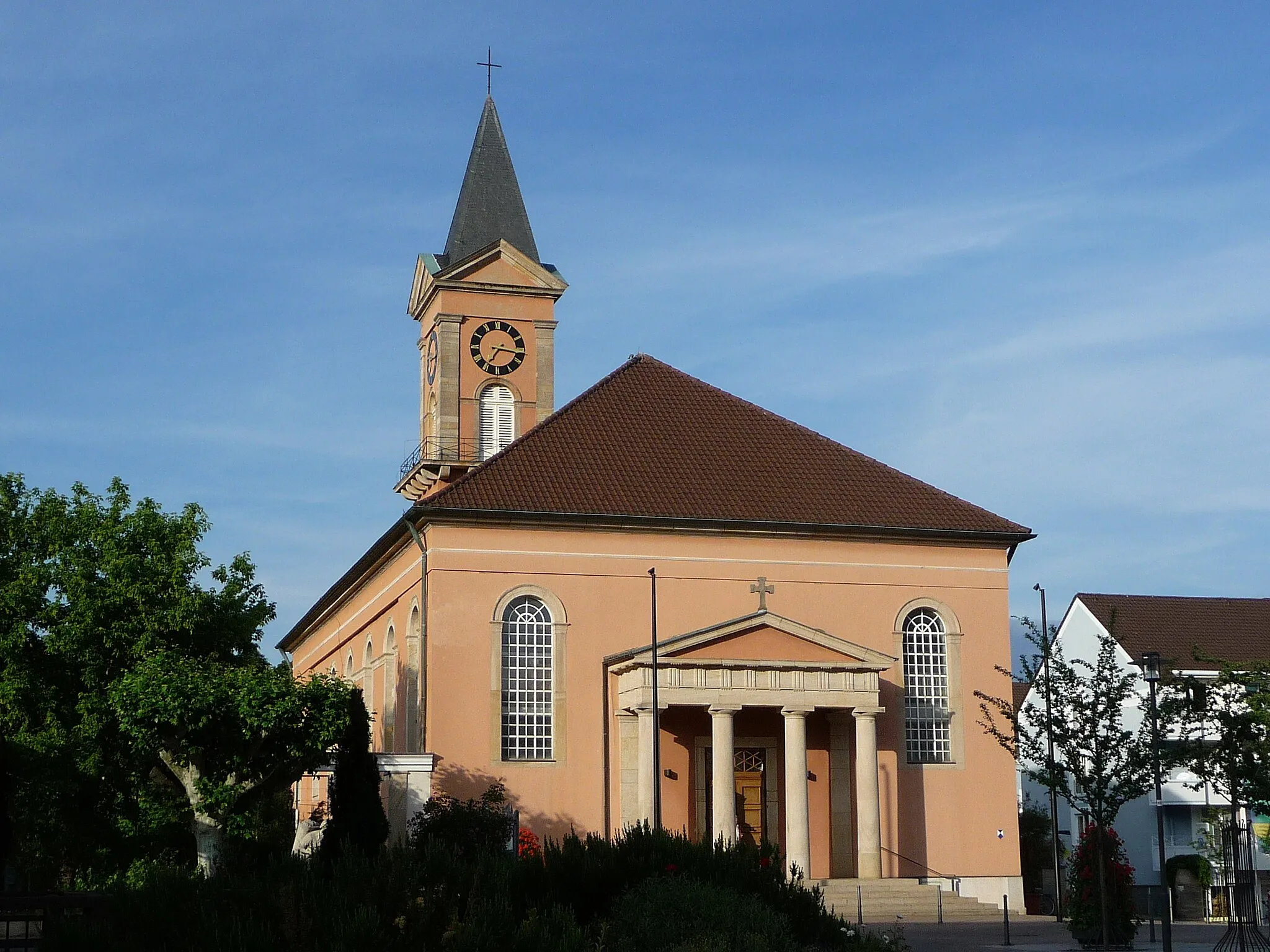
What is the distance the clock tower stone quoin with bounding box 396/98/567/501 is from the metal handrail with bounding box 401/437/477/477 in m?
0.02

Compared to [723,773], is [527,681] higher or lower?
higher

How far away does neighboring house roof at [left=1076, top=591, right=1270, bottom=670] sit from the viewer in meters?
55.9

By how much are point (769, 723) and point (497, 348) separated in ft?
47.2

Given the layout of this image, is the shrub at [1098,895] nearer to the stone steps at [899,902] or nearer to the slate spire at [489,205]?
the stone steps at [899,902]

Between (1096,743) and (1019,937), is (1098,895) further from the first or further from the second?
(1019,937)

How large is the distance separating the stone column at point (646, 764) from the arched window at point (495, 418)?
12.4 metres

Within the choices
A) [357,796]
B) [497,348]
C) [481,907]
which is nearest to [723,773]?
[357,796]

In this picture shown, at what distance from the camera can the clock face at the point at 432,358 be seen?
4547 cm

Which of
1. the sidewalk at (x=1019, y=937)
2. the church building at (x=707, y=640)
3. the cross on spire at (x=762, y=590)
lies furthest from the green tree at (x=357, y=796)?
the cross on spire at (x=762, y=590)

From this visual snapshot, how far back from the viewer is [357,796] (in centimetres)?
2825

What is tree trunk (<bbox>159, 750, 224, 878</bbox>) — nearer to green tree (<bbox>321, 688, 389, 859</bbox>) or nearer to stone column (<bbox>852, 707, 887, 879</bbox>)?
green tree (<bbox>321, 688, 389, 859</bbox>)

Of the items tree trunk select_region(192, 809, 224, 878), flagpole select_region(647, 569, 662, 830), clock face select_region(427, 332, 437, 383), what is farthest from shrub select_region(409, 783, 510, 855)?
clock face select_region(427, 332, 437, 383)

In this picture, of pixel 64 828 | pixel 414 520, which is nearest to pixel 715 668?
pixel 414 520

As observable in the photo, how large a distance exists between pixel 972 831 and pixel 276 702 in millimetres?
16739
